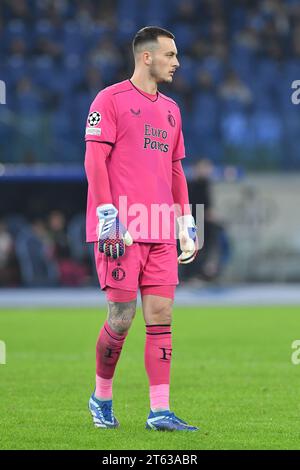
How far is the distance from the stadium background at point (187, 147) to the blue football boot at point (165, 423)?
8510 mm

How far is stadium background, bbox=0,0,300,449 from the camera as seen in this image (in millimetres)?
23453

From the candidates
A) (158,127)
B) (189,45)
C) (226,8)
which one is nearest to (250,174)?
(189,45)

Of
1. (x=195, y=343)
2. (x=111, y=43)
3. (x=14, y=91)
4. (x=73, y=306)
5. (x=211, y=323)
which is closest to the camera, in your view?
(x=195, y=343)

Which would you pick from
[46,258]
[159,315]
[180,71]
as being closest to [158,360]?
[159,315]

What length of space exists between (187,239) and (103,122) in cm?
101

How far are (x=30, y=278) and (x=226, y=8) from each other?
10034mm

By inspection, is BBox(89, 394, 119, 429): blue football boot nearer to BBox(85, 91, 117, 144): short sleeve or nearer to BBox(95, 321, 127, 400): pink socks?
BBox(95, 321, 127, 400): pink socks

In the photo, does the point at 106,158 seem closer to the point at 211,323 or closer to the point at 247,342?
the point at 247,342

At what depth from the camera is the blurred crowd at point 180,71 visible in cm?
2484

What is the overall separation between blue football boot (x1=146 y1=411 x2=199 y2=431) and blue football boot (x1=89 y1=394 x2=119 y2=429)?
295mm

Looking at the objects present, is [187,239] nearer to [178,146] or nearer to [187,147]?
[178,146]

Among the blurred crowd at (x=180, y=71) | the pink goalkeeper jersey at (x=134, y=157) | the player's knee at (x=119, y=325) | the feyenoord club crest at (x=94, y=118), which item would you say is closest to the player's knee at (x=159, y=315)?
the player's knee at (x=119, y=325)

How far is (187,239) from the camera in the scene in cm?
775

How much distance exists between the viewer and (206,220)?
79.6 ft
